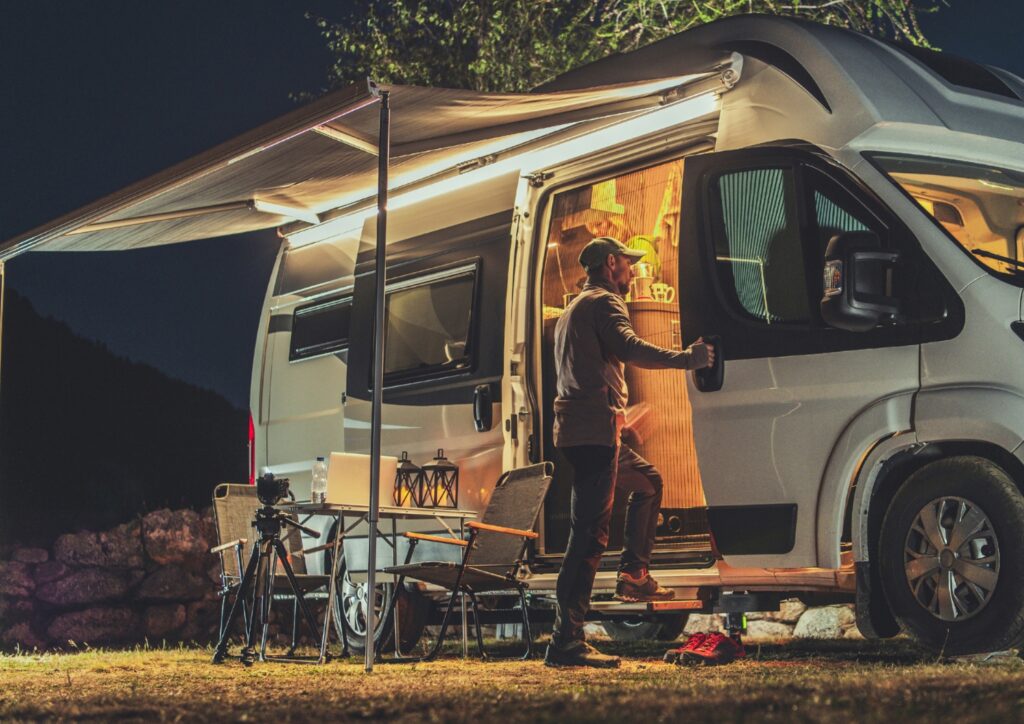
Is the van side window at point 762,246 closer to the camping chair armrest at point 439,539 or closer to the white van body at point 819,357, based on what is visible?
the white van body at point 819,357

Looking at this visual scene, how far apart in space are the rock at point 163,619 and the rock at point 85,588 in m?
0.29

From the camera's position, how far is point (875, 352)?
546 cm

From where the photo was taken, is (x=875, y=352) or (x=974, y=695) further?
(x=875, y=352)

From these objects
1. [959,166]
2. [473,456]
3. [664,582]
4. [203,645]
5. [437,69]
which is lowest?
[203,645]

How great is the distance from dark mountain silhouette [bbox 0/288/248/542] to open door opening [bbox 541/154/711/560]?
19.6 feet

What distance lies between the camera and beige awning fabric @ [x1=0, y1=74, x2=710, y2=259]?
6.20m

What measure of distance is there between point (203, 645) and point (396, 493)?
4.16 m

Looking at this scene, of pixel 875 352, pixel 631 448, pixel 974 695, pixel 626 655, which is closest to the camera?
pixel 974 695

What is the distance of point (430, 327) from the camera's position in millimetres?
7824

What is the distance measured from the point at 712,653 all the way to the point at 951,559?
49.2 inches

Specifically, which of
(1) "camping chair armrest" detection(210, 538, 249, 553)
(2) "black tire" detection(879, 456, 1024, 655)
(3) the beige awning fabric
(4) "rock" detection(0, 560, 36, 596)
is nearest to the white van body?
(2) "black tire" detection(879, 456, 1024, 655)

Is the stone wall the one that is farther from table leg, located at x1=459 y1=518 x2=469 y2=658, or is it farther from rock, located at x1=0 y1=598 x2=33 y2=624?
table leg, located at x1=459 y1=518 x2=469 y2=658

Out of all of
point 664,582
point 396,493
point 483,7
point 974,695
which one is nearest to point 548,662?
point 664,582

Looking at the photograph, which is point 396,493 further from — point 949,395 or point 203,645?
point 203,645
